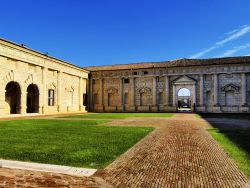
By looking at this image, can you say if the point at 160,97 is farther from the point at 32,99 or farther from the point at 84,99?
the point at 32,99

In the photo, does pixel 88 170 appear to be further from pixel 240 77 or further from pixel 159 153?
pixel 240 77

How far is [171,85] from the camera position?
34344mm

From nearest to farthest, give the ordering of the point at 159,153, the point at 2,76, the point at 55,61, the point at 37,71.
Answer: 1. the point at 159,153
2. the point at 2,76
3. the point at 37,71
4. the point at 55,61

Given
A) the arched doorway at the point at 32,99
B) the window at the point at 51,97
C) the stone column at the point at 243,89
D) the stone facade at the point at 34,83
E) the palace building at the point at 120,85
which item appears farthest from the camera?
the stone column at the point at 243,89

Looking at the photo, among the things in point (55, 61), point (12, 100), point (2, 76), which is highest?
point (55, 61)

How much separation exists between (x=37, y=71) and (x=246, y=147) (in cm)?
2312

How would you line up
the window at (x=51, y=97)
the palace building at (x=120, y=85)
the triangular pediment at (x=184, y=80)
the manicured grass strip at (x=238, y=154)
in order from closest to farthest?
the manicured grass strip at (x=238, y=154)
the palace building at (x=120, y=85)
the window at (x=51, y=97)
the triangular pediment at (x=184, y=80)

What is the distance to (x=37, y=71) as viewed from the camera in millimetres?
25719

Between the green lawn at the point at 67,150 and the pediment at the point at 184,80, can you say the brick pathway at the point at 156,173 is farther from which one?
the pediment at the point at 184,80

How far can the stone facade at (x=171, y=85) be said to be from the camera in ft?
103

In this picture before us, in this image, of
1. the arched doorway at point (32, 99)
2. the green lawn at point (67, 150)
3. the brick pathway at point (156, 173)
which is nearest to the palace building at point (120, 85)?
the arched doorway at point (32, 99)

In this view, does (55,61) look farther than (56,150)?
Yes

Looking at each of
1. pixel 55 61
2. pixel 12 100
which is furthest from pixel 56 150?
pixel 55 61

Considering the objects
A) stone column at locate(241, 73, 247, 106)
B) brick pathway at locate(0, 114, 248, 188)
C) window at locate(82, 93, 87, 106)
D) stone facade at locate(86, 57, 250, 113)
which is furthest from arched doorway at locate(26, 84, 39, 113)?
stone column at locate(241, 73, 247, 106)
